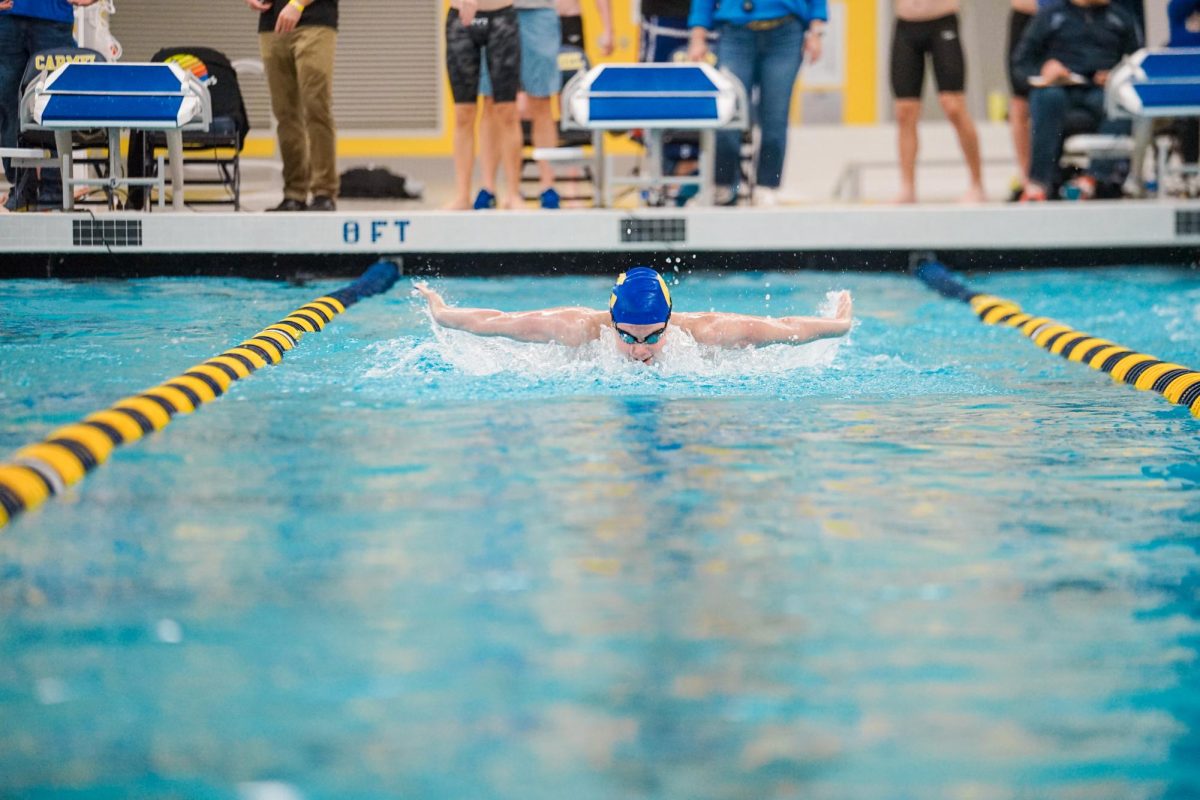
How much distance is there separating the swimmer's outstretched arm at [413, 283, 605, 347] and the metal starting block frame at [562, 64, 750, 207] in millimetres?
2966

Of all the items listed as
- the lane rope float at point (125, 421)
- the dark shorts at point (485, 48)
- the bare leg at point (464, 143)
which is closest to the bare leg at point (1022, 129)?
the dark shorts at point (485, 48)

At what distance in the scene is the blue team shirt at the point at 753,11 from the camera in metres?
8.32

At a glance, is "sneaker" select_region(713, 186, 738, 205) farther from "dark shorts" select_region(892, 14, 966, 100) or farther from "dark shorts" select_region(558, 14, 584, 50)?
"dark shorts" select_region(558, 14, 584, 50)

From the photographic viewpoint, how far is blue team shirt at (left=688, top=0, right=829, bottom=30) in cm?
832

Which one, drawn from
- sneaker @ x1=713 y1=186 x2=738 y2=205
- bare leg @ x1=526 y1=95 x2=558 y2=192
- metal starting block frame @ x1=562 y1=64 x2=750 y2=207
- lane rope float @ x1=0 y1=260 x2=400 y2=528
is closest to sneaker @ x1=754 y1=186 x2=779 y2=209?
sneaker @ x1=713 y1=186 x2=738 y2=205

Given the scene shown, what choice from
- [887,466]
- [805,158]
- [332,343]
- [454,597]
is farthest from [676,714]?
[805,158]

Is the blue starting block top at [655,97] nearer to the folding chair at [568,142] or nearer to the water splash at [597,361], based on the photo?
the folding chair at [568,142]

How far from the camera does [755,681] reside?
2.49 meters

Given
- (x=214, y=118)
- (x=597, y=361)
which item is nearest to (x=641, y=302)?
(x=597, y=361)

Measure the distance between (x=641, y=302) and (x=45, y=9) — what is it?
4811 mm

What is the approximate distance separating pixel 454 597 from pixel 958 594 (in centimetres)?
94

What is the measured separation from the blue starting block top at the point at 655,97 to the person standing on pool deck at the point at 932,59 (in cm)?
98

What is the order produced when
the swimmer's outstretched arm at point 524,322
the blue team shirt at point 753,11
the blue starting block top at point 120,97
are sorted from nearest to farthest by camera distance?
the swimmer's outstretched arm at point 524,322
the blue starting block top at point 120,97
the blue team shirt at point 753,11

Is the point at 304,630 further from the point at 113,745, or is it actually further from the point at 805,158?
the point at 805,158
